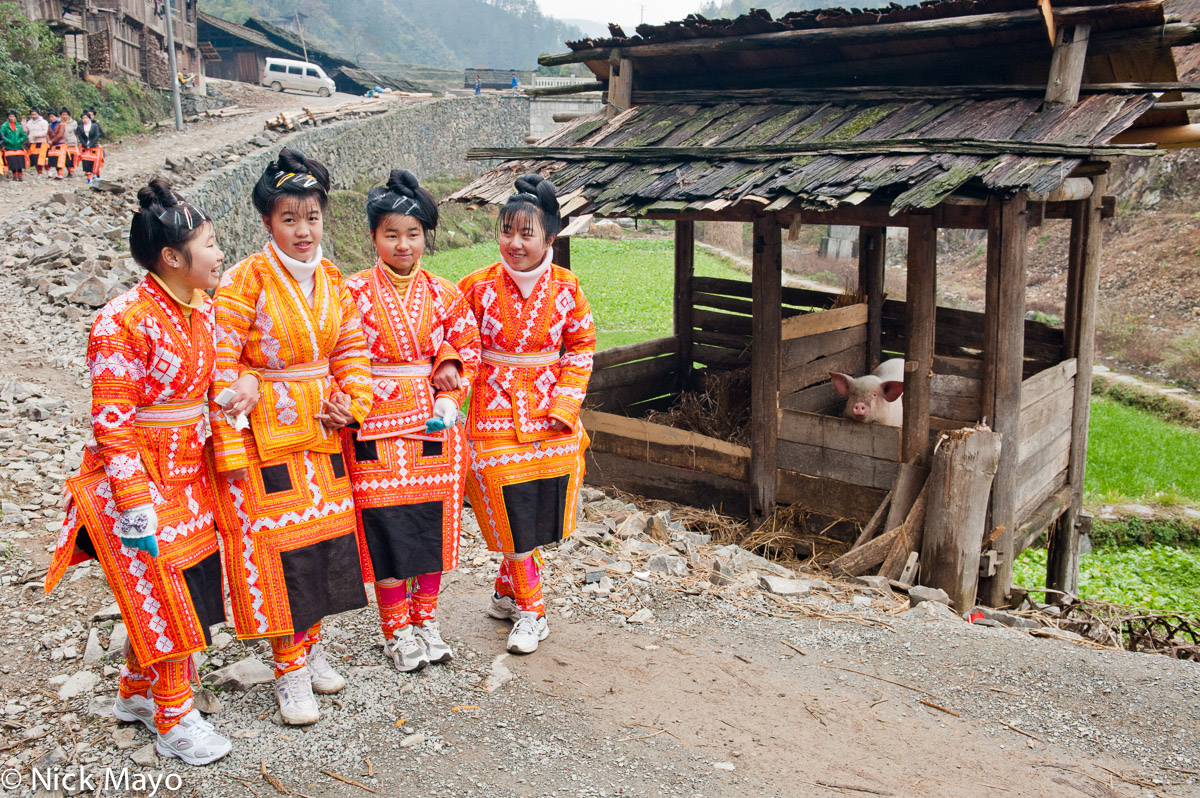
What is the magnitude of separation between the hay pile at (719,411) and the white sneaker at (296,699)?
175 inches

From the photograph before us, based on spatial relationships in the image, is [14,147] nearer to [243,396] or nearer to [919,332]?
[243,396]

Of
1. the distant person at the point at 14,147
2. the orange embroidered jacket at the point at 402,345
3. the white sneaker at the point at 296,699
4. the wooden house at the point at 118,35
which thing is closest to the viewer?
the white sneaker at the point at 296,699

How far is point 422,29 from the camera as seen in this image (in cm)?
9438

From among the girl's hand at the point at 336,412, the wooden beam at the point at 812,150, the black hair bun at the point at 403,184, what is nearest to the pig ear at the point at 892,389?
the wooden beam at the point at 812,150

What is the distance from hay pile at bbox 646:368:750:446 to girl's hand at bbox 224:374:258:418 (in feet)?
15.3

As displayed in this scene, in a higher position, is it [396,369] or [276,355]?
[276,355]

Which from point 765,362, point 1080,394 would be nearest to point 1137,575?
point 1080,394

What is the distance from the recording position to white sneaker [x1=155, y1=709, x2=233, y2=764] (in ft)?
10.4

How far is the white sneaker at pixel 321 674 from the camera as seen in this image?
3.64 m

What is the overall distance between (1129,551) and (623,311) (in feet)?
33.5

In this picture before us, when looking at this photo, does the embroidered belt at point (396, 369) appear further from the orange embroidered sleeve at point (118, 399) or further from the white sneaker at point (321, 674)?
the white sneaker at point (321, 674)

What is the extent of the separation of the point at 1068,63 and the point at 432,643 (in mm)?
4791

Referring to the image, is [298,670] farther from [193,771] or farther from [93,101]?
[93,101]

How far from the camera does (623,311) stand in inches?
699
